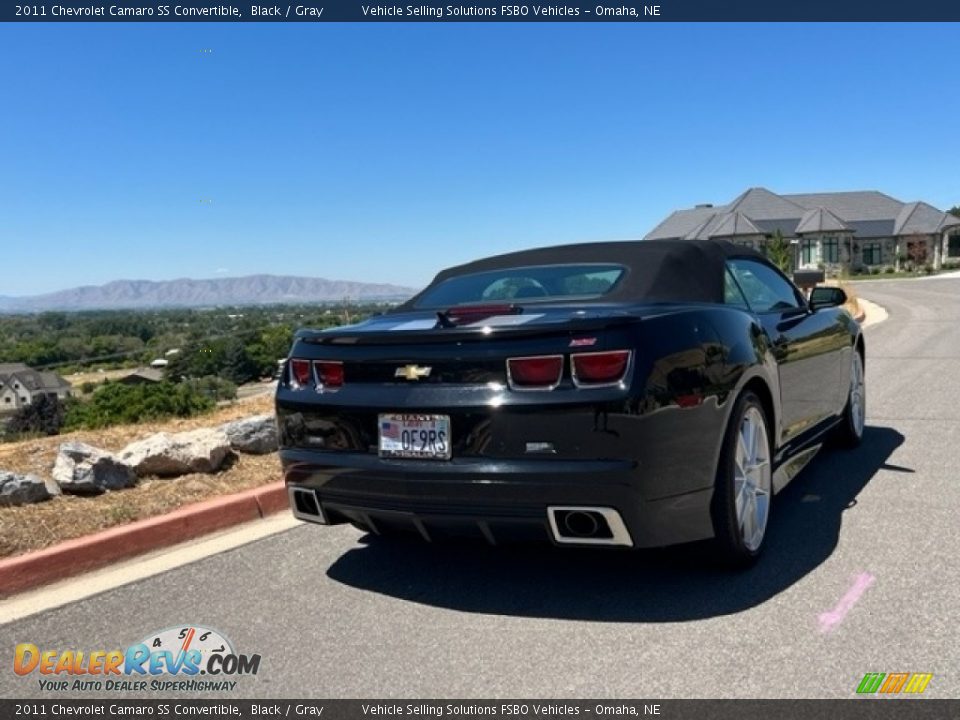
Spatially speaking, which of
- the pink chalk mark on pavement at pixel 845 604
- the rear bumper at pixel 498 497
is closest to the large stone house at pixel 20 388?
the rear bumper at pixel 498 497

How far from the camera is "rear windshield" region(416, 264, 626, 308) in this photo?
13.6 feet

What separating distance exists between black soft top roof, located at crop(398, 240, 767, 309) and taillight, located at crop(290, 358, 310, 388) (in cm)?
101

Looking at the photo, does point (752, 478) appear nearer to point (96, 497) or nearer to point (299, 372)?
point (299, 372)

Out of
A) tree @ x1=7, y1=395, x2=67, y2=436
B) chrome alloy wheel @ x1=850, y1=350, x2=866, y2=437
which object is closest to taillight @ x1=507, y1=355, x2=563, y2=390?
chrome alloy wheel @ x1=850, y1=350, x2=866, y2=437

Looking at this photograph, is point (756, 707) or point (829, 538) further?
point (829, 538)

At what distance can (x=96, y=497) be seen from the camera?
4703 millimetres

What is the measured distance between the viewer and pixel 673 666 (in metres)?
2.78

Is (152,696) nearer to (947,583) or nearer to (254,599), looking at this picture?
(254,599)

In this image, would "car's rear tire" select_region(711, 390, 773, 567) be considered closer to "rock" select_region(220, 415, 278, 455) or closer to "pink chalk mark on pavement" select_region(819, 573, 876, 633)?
"pink chalk mark on pavement" select_region(819, 573, 876, 633)

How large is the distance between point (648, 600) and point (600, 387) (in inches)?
38.4

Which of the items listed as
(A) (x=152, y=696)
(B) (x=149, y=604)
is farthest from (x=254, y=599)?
(A) (x=152, y=696)

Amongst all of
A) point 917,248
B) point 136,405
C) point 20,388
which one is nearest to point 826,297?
point 20,388

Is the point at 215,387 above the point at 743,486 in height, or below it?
below

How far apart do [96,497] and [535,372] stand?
9.78ft
